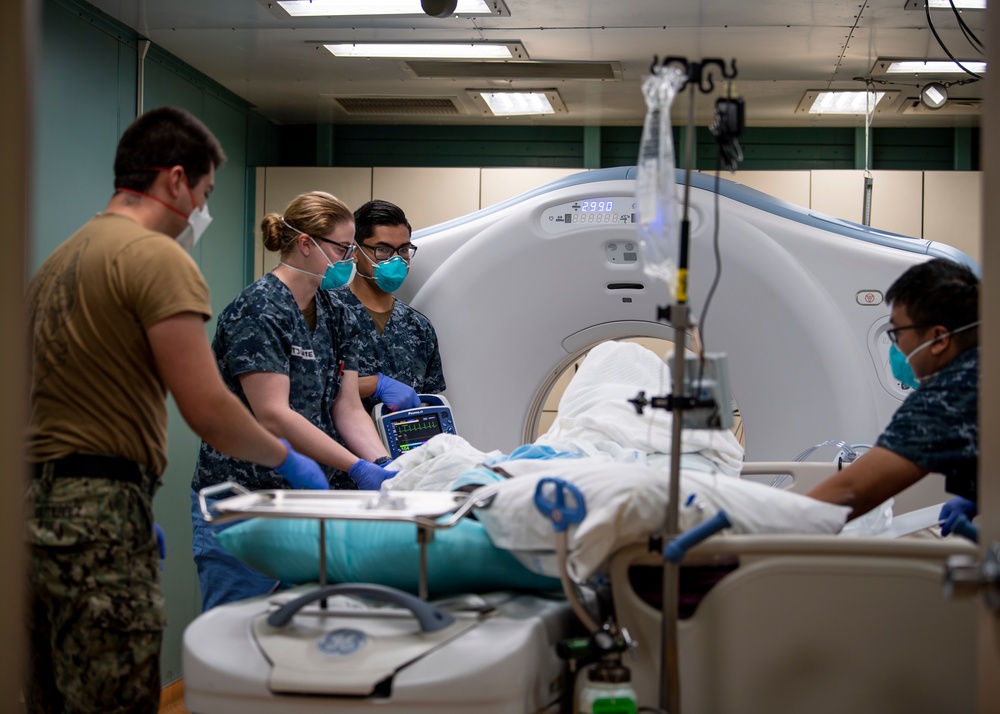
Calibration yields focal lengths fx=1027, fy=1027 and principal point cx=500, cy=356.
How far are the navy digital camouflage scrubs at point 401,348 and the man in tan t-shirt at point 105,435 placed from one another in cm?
136

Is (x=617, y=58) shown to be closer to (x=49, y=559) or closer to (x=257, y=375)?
(x=257, y=375)

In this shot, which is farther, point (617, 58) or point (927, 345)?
point (617, 58)

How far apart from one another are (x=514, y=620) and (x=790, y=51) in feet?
8.34

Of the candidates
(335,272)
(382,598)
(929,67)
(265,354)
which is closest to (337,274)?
(335,272)

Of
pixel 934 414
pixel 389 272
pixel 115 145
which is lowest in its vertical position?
pixel 934 414

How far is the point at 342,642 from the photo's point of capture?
1358 mm

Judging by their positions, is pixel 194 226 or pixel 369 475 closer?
pixel 194 226

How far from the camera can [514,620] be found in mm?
1440

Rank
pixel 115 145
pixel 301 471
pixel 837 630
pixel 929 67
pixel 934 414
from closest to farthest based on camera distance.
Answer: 1. pixel 837 630
2. pixel 934 414
3. pixel 301 471
4. pixel 115 145
5. pixel 929 67

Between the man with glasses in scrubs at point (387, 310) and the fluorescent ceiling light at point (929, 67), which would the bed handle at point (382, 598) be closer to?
the man with glasses in scrubs at point (387, 310)

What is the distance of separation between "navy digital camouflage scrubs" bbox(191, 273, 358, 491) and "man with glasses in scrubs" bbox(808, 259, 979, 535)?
1.15 meters

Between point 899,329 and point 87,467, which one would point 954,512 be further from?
point 87,467

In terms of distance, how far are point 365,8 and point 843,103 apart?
203 centimetres

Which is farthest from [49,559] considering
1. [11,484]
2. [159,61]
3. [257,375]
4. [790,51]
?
[790,51]
